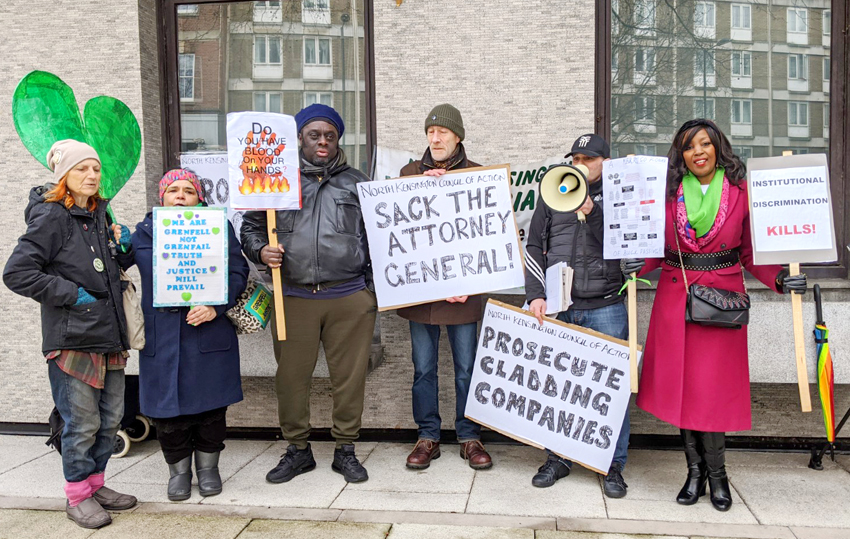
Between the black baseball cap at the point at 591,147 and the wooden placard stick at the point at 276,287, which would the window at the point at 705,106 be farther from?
the wooden placard stick at the point at 276,287

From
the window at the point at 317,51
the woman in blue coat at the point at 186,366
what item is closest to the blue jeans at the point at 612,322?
the woman in blue coat at the point at 186,366

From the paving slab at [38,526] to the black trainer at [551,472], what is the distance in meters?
2.59

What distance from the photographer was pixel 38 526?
393 cm

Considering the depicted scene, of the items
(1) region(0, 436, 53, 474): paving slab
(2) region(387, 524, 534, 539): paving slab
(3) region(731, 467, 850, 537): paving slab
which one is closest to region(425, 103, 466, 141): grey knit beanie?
(2) region(387, 524, 534, 539): paving slab

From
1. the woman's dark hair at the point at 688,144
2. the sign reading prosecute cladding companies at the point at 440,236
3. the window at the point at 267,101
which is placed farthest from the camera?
the window at the point at 267,101

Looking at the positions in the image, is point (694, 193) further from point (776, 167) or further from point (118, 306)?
point (118, 306)

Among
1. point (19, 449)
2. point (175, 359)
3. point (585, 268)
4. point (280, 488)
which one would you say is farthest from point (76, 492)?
point (585, 268)

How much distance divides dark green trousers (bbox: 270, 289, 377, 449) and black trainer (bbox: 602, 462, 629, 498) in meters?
1.59

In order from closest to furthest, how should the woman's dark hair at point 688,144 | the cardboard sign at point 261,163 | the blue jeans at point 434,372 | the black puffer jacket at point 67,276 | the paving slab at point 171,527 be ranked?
1. the black puffer jacket at point 67,276
2. the paving slab at point 171,527
3. the woman's dark hair at point 688,144
4. the cardboard sign at point 261,163
5. the blue jeans at point 434,372

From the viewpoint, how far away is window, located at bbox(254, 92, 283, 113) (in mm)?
5711

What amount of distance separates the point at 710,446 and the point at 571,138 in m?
2.32

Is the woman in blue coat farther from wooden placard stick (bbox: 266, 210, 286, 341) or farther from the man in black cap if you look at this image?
the man in black cap

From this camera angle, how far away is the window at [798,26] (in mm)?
5227

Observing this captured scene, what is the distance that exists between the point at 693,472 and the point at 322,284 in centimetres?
248
